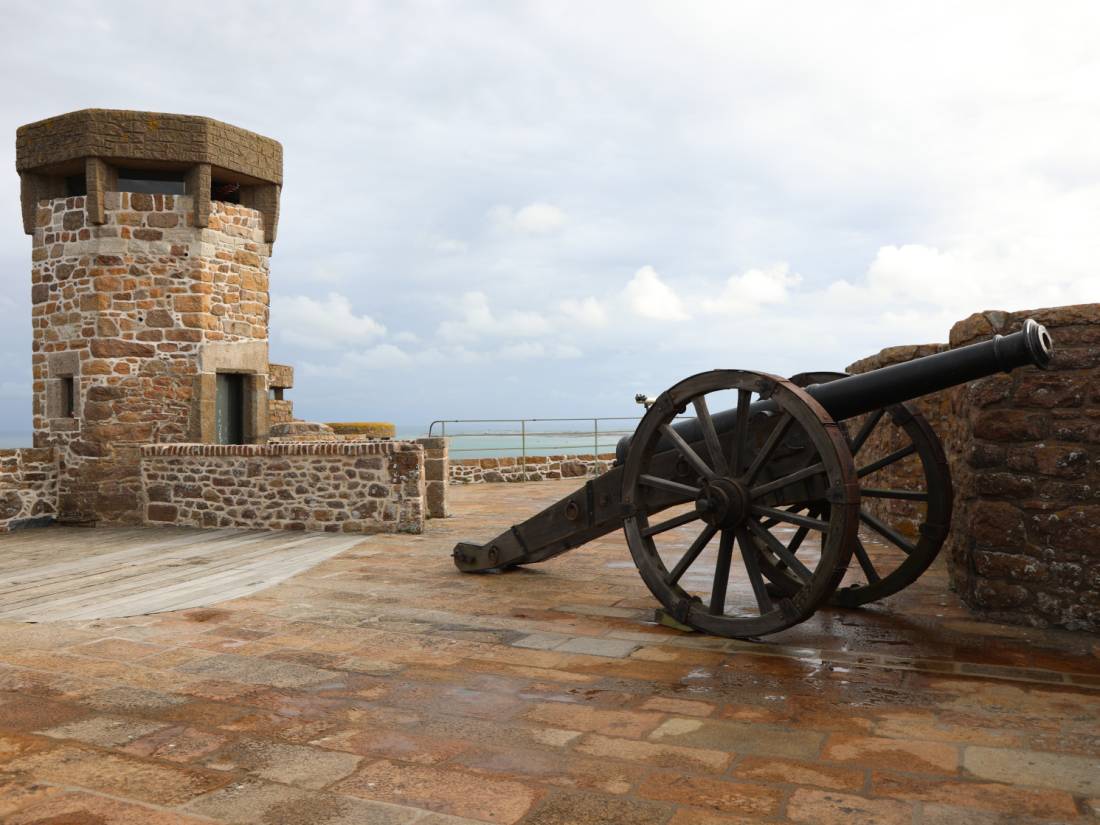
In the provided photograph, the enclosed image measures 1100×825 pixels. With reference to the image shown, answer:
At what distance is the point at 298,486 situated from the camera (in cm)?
959

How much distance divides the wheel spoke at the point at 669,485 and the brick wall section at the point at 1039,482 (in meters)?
1.77

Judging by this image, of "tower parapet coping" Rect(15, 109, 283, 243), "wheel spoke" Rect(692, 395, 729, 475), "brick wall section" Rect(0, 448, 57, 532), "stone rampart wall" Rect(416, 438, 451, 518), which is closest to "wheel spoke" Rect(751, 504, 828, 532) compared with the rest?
"wheel spoke" Rect(692, 395, 729, 475)

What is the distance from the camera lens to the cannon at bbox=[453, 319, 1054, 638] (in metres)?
4.22

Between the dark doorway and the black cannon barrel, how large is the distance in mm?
8613

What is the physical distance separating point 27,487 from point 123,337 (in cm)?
221

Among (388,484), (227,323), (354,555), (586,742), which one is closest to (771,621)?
(586,742)

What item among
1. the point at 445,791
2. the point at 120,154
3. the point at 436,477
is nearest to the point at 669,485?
the point at 445,791

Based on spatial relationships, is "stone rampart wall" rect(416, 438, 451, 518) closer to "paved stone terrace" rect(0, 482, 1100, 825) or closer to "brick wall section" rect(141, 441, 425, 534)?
"brick wall section" rect(141, 441, 425, 534)

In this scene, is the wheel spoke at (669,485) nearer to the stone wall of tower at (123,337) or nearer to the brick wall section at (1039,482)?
the brick wall section at (1039,482)

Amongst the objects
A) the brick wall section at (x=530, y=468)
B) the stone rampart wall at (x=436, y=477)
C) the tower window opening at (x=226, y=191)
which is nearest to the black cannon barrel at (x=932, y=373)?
the stone rampart wall at (x=436, y=477)

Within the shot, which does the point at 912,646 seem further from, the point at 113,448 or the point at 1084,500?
the point at 113,448

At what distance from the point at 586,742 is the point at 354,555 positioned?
16.3 ft

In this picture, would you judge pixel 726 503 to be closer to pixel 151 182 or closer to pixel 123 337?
pixel 123 337

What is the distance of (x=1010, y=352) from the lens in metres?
4.19
